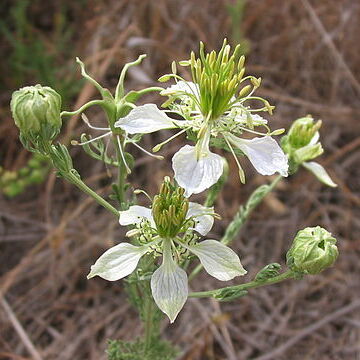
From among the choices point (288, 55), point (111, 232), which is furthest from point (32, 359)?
point (288, 55)

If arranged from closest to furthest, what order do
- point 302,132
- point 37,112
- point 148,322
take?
point 37,112
point 148,322
point 302,132

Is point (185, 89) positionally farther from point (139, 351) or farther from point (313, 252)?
point (139, 351)

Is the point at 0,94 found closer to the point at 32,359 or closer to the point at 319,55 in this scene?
the point at 32,359

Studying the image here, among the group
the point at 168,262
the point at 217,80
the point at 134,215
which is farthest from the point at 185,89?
the point at 168,262

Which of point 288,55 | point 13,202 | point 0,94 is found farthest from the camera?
point 288,55

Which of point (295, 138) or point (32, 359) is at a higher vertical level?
point (295, 138)

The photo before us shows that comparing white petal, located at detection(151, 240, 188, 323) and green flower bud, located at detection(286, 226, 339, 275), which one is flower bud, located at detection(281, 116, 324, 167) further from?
white petal, located at detection(151, 240, 188, 323)

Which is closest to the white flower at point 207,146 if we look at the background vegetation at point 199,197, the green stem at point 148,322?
the green stem at point 148,322

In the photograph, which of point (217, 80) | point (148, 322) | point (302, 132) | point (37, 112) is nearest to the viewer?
point (37, 112)
